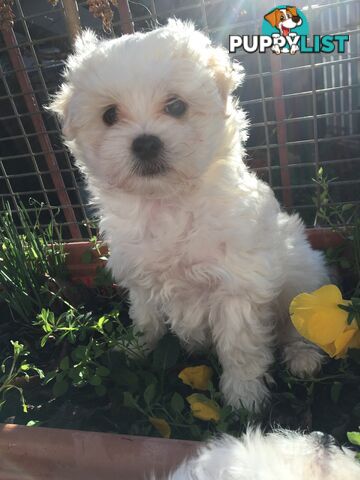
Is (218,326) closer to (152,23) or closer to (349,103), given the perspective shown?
(152,23)

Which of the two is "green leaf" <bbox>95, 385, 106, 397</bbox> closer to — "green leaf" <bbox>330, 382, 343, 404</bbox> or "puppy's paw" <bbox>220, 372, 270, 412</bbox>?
"puppy's paw" <bbox>220, 372, 270, 412</bbox>

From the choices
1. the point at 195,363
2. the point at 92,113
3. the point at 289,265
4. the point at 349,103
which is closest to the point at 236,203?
the point at 289,265

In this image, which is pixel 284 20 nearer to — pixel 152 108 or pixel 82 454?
pixel 152 108

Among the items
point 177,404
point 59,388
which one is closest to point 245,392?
point 177,404

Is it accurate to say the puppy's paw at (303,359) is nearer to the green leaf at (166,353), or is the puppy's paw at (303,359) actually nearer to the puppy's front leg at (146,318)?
the green leaf at (166,353)

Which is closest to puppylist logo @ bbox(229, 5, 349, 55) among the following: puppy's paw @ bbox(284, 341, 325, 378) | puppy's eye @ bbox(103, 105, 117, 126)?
puppy's eye @ bbox(103, 105, 117, 126)

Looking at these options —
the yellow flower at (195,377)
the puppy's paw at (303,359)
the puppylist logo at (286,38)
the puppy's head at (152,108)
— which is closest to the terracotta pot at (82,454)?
the yellow flower at (195,377)
